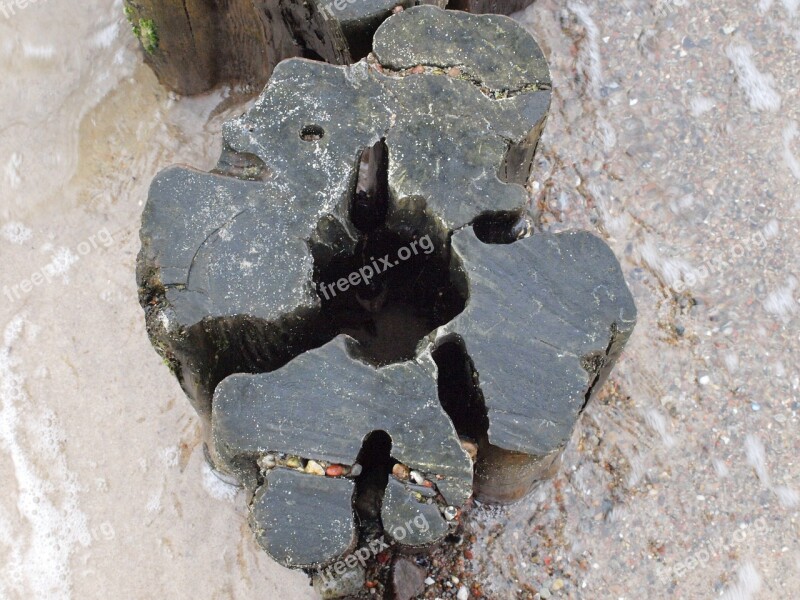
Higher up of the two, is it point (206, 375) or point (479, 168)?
point (479, 168)

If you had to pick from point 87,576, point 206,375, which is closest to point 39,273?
point 87,576

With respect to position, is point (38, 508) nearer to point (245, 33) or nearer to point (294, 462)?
point (294, 462)

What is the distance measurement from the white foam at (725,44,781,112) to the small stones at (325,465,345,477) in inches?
113

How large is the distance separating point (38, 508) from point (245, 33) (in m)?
2.34

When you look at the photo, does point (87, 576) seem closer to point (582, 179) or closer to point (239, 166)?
point (239, 166)

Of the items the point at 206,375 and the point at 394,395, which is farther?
the point at 206,375

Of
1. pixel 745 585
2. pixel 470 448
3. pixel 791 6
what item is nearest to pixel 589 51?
pixel 791 6

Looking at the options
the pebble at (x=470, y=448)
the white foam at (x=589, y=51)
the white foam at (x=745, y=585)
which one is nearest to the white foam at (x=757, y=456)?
the white foam at (x=745, y=585)

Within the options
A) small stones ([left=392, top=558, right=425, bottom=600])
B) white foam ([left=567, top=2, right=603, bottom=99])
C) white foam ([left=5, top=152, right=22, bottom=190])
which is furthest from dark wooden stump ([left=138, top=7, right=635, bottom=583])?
white foam ([left=5, top=152, right=22, bottom=190])

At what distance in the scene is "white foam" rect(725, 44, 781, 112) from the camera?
3775 millimetres

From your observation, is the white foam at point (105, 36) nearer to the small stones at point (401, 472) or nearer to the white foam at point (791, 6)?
the small stones at point (401, 472)

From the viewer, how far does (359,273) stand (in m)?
2.80

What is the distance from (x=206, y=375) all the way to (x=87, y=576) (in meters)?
1.41

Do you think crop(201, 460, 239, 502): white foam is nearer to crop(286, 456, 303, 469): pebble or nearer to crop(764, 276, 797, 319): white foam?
crop(286, 456, 303, 469): pebble
